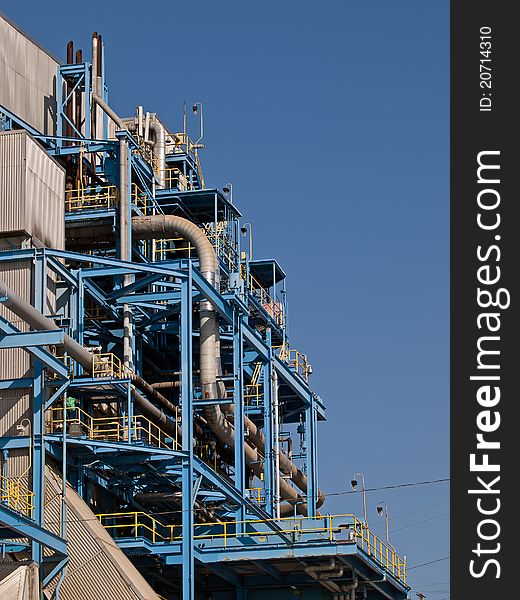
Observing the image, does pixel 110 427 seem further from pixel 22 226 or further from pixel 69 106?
pixel 69 106

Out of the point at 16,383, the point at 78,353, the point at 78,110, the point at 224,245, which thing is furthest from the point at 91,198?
the point at 16,383

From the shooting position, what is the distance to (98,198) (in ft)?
198

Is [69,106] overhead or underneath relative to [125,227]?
overhead

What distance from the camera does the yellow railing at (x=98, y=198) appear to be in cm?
6138

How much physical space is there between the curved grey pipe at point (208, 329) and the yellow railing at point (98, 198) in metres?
1.33

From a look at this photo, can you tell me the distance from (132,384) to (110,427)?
3.26 m

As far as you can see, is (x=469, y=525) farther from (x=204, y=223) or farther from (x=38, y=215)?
(x=204, y=223)

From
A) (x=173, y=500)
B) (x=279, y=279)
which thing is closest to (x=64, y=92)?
(x=279, y=279)

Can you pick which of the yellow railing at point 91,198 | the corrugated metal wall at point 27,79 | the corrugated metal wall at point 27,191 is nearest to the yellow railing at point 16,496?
the corrugated metal wall at point 27,191

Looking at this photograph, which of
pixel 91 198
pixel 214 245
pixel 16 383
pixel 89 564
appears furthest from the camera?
pixel 214 245

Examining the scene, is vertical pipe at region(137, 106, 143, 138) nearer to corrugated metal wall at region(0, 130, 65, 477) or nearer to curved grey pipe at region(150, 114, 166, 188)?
curved grey pipe at region(150, 114, 166, 188)

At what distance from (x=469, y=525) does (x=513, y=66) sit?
977 centimetres

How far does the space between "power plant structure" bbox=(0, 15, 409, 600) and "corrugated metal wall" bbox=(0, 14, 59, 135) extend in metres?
0.08

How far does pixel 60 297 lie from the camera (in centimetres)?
5431
